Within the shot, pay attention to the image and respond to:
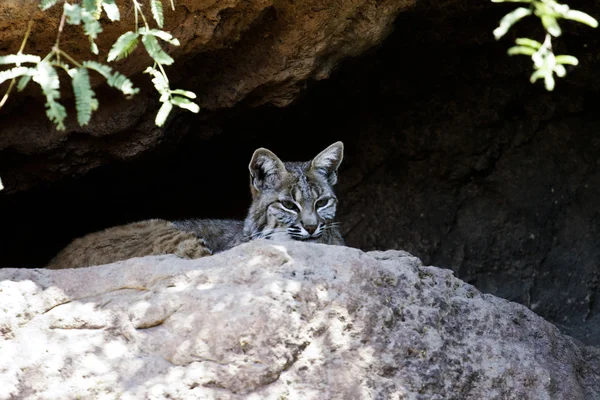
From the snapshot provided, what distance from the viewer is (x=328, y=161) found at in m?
7.39

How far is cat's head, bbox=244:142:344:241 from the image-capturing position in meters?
6.87

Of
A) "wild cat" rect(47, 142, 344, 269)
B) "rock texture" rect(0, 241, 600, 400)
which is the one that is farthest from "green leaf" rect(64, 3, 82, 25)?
"wild cat" rect(47, 142, 344, 269)

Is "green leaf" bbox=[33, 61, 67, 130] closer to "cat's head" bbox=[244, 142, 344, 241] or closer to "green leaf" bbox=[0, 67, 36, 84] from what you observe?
"green leaf" bbox=[0, 67, 36, 84]

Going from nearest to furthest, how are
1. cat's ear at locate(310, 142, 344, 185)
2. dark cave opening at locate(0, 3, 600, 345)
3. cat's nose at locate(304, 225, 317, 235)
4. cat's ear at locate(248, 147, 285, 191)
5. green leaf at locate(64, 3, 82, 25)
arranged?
green leaf at locate(64, 3, 82, 25) < cat's nose at locate(304, 225, 317, 235) < cat's ear at locate(248, 147, 285, 191) < cat's ear at locate(310, 142, 344, 185) < dark cave opening at locate(0, 3, 600, 345)

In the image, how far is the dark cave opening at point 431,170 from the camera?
757cm

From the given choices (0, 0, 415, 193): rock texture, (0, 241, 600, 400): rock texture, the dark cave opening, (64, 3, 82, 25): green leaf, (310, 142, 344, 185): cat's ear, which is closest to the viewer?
(64, 3, 82, 25): green leaf

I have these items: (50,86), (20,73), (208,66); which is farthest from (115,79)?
(208,66)

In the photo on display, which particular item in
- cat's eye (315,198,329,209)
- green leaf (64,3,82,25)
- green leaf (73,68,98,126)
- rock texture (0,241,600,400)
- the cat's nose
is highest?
green leaf (64,3,82,25)

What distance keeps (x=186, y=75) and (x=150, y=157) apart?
0.97 metres

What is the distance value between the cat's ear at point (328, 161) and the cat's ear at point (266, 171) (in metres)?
0.35

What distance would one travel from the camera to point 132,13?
18.8 ft

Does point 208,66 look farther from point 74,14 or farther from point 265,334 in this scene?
point 74,14

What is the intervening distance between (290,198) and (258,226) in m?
0.38

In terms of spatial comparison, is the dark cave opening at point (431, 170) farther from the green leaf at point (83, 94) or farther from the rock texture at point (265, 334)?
the green leaf at point (83, 94)
